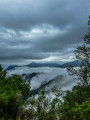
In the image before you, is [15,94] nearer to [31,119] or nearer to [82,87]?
[31,119]

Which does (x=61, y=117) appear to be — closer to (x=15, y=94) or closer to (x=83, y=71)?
(x=15, y=94)

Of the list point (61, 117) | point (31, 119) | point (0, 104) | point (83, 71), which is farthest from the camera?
point (83, 71)

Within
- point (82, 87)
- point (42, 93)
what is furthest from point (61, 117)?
point (82, 87)

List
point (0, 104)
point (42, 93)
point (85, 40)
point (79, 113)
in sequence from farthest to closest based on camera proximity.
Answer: point (85, 40) → point (42, 93) → point (0, 104) → point (79, 113)

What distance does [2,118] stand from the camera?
6184 millimetres

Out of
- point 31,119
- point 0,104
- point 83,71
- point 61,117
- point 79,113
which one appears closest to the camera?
point 79,113

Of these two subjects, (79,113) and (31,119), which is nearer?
(79,113)

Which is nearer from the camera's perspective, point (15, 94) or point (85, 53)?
point (15, 94)

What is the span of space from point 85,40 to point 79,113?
46.2 ft

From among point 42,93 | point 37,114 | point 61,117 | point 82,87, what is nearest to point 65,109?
point 61,117

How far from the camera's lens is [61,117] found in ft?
19.4

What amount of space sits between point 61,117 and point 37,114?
5.18 feet

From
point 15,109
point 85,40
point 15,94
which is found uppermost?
point 85,40

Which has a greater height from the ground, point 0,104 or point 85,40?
point 85,40
